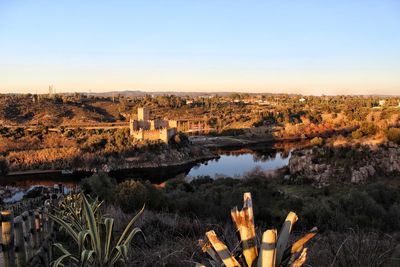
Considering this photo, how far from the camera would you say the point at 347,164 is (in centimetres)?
1877

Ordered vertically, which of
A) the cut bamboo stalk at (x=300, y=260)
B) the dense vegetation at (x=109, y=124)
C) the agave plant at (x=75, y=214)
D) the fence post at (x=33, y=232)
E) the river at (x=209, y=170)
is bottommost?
the river at (x=209, y=170)

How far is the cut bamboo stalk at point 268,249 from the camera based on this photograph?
1.49 metres

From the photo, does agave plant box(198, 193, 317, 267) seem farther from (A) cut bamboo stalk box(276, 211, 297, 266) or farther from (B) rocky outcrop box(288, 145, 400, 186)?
(B) rocky outcrop box(288, 145, 400, 186)

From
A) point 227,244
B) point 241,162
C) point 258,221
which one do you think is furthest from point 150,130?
point 227,244

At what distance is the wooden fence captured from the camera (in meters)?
2.32

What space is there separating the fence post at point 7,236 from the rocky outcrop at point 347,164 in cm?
1681

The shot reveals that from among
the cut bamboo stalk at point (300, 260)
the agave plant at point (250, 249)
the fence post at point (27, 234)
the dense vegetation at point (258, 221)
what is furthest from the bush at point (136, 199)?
the cut bamboo stalk at point (300, 260)

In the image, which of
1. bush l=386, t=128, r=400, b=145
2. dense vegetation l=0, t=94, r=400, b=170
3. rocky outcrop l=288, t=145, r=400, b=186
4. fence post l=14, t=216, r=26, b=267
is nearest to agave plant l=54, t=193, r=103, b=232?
fence post l=14, t=216, r=26, b=267

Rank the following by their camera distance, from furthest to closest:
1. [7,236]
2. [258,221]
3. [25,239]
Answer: [258,221] < [25,239] < [7,236]

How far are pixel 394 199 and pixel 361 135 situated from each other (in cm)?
1375

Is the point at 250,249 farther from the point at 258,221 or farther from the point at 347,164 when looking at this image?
the point at 347,164

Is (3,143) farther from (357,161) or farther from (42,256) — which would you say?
(42,256)

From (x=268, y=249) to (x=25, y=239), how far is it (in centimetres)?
194

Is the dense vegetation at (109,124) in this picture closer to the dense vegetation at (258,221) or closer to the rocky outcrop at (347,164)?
the rocky outcrop at (347,164)
